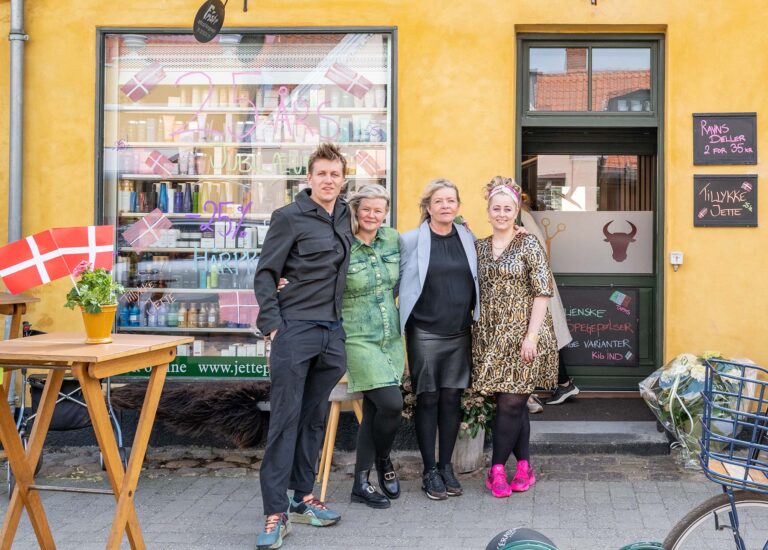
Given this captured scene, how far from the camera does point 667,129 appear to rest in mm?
6602

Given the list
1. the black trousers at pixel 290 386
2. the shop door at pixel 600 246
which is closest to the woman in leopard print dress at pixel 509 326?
the black trousers at pixel 290 386

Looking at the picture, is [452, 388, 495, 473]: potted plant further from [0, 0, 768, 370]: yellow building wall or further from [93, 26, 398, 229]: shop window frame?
[93, 26, 398, 229]: shop window frame

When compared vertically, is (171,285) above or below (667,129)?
below

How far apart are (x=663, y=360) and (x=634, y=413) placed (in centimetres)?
59

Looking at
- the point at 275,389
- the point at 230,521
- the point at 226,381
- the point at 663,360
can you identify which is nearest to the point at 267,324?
the point at 275,389

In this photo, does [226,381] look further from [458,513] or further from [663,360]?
[663,360]

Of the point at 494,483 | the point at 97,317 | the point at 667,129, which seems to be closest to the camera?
the point at 97,317

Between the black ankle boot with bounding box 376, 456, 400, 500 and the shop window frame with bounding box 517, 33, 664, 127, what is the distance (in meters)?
2.87

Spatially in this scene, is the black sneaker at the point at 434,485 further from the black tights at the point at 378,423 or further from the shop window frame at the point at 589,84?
the shop window frame at the point at 589,84

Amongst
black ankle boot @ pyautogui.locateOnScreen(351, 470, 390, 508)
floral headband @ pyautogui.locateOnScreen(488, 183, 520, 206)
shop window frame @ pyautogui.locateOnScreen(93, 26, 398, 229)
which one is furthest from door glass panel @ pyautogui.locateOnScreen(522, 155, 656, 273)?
black ankle boot @ pyautogui.locateOnScreen(351, 470, 390, 508)

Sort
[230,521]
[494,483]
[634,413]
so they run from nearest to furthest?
1. [230,521]
2. [494,483]
3. [634,413]

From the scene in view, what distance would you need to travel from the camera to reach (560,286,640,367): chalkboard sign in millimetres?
7758

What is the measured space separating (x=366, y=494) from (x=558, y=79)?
11.6 feet

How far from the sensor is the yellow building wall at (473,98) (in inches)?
257
